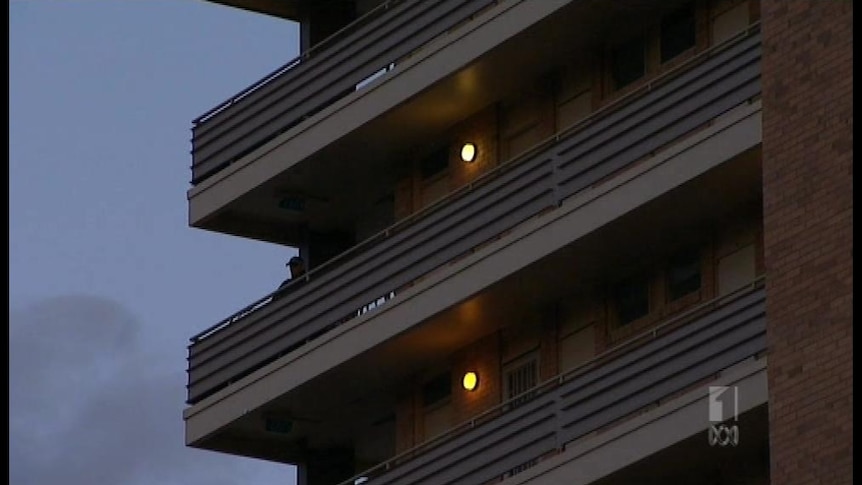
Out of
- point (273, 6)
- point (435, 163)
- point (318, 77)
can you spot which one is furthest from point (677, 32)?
point (273, 6)

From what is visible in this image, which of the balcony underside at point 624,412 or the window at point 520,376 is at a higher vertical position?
the window at point 520,376

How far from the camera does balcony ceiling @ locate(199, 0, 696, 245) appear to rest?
4072 centimetres

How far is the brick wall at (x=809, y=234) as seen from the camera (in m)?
32.5

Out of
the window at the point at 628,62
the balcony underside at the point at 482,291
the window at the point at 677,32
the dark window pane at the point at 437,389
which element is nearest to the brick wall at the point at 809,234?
the balcony underside at the point at 482,291

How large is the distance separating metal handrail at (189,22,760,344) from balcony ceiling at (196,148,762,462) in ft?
4.89

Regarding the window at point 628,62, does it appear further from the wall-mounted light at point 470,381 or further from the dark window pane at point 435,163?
the wall-mounted light at point 470,381

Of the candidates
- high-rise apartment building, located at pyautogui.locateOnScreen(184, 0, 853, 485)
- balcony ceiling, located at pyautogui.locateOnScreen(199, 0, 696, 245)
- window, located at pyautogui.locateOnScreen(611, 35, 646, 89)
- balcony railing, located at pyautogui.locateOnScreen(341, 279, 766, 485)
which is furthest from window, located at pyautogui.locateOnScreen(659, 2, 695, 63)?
balcony railing, located at pyautogui.locateOnScreen(341, 279, 766, 485)

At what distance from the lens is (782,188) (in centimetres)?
3434

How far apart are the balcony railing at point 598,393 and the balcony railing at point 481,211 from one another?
220cm

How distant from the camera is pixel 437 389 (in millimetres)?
43281

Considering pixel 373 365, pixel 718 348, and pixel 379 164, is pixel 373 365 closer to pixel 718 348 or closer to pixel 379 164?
pixel 379 164

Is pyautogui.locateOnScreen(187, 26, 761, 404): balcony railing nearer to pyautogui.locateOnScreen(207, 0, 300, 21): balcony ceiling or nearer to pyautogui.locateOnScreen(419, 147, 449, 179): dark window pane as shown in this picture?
pyautogui.locateOnScreen(419, 147, 449, 179): dark window pane

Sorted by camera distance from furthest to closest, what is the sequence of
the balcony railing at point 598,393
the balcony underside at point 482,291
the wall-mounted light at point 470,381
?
the wall-mounted light at point 470,381 < the balcony underside at point 482,291 < the balcony railing at point 598,393

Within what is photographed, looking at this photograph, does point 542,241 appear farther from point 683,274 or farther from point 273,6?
point 273,6
